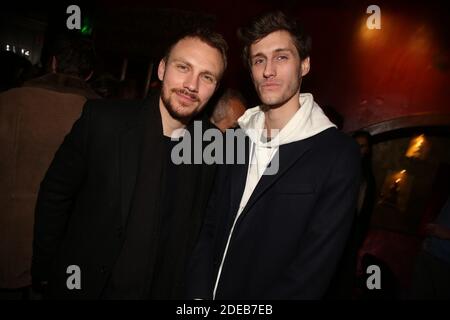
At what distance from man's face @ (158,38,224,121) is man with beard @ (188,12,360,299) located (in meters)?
0.29

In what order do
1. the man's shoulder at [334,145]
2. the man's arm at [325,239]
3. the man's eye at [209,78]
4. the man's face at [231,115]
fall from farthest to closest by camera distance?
the man's face at [231,115], the man's eye at [209,78], the man's shoulder at [334,145], the man's arm at [325,239]

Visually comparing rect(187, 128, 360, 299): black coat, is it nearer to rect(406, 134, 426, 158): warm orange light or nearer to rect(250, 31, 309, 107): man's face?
rect(250, 31, 309, 107): man's face

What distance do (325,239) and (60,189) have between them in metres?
1.55

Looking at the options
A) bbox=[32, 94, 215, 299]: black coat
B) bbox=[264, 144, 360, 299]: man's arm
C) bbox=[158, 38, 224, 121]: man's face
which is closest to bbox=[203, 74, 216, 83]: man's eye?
bbox=[158, 38, 224, 121]: man's face

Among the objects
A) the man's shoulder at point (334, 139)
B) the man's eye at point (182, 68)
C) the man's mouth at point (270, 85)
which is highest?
the man's eye at point (182, 68)

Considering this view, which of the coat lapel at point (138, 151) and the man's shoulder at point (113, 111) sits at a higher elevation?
the man's shoulder at point (113, 111)

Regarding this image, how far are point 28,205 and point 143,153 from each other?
121 centimetres

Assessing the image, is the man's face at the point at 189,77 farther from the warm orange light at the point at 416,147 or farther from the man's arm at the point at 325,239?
the warm orange light at the point at 416,147

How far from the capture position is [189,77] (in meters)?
1.92

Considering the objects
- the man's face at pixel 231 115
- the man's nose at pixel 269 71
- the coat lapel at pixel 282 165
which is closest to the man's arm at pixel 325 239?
the coat lapel at pixel 282 165

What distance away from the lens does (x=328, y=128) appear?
5.73 ft

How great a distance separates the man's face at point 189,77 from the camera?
1895 mm

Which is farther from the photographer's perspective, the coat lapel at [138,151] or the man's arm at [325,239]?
the coat lapel at [138,151]

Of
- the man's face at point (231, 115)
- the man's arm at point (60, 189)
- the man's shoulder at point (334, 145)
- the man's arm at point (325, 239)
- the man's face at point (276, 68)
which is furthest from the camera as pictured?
the man's face at point (231, 115)
